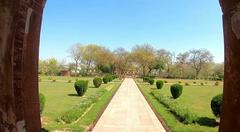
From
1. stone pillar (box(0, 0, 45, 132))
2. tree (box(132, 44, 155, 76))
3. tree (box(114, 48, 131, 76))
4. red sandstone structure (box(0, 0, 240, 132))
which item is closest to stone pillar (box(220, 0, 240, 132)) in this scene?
red sandstone structure (box(0, 0, 240, 132))

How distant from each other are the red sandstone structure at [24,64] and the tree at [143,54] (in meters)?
80.4

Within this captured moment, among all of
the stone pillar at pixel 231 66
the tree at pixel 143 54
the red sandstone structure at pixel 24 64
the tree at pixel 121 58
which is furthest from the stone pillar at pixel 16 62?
the tree at pixel 121 58

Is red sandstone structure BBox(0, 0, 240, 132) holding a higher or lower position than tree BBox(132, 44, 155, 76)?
lower

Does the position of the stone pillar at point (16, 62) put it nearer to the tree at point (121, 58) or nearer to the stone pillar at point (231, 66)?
the stone pillar at point (231, 66)

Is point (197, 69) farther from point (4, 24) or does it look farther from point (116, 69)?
point (4, 24)

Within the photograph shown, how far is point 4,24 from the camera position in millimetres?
3361

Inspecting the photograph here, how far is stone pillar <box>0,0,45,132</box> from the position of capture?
3.35 metres

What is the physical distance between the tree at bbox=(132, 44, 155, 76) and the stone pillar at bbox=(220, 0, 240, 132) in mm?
80323

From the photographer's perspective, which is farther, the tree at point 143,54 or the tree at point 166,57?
the tree at point 166,57

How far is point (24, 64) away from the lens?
369cm

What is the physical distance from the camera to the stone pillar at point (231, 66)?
11.1ft

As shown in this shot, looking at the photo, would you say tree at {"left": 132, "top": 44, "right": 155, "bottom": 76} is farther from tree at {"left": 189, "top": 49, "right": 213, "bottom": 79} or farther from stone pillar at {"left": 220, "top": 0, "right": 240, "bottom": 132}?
stone pillar at {"left": 220, "top": 0, "right": 240, "bottom": 132}

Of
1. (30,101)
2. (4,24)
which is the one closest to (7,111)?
(30,101)

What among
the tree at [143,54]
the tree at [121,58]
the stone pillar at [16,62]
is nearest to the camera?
the stone pillar at [16,62]
